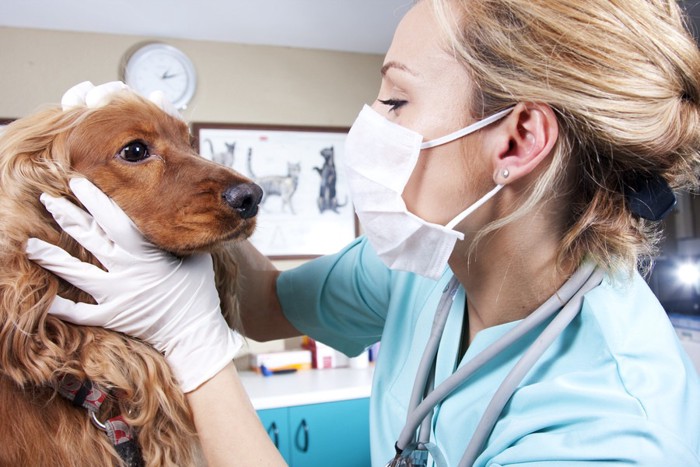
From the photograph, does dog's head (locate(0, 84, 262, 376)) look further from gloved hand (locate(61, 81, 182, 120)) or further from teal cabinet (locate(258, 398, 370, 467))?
teal cabinet (locate(258, 398, 370, 467))

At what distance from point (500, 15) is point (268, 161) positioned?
7.49ft

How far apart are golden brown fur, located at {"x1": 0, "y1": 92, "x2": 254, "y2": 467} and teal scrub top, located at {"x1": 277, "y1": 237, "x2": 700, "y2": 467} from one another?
42 centimetres

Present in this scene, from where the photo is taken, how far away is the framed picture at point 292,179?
2973 mm

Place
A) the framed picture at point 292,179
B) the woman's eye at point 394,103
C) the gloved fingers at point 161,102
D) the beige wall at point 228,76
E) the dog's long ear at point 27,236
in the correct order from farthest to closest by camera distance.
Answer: the framed picture at point 292,179 < the beige wall at point 228,76 < the gloved fingers at point 161,102 < the woman's eye at point 394,103 < the dog's long ear at point 27,236

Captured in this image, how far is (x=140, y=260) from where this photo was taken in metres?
0.92

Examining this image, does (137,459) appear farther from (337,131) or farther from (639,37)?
(337,131)

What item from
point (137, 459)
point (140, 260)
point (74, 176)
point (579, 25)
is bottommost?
point (137, 459)

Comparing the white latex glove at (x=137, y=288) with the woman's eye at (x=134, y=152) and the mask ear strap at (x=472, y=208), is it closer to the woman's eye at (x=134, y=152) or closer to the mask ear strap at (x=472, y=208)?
the woman's eye at (x=134, y=152)

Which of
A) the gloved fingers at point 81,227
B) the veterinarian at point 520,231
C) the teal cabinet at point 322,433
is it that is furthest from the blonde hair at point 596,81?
the teal cabinet at point 322,433

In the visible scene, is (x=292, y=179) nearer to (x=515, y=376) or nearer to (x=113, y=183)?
(x=113, y=183)

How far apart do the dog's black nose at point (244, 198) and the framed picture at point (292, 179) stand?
6.55ft

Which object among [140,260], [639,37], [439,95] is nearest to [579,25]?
[639,37]

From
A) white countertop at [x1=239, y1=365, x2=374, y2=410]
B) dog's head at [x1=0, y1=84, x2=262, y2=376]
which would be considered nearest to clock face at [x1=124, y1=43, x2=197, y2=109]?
white countertop at [x1=239, y1=365, x2=374, y2=410]

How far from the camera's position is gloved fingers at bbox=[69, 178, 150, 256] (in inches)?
35.5
